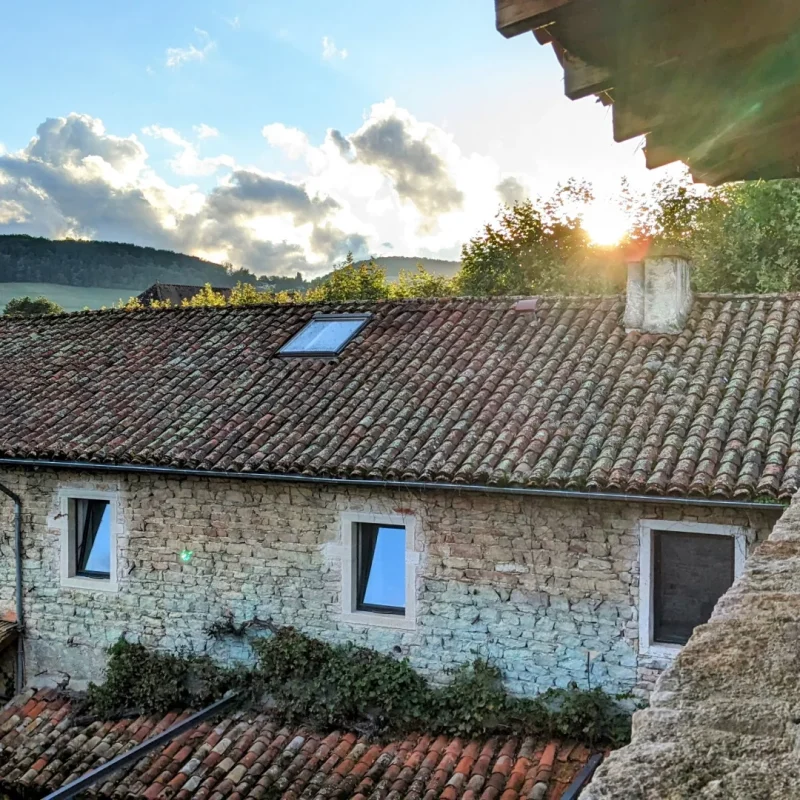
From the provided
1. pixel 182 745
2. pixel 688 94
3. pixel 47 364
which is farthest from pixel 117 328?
→ pixel 688 94

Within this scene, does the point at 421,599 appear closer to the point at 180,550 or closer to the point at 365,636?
the point at 365,636

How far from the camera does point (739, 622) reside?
148cm

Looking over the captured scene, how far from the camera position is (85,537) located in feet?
36.4

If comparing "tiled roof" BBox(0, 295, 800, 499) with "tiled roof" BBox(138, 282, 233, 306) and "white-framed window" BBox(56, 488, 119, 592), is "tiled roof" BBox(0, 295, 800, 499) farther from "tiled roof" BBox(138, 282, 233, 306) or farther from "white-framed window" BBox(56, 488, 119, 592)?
"tiled roof" BBox(138, 282, 233, 306)

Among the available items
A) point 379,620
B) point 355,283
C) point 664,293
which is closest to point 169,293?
point 355,283

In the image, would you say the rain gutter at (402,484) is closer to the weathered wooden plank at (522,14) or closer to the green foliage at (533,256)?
the weathered wooden plank at (522,14)

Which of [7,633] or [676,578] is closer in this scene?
[676,578]

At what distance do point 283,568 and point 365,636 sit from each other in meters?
1.25

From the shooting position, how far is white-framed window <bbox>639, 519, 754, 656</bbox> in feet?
26.6

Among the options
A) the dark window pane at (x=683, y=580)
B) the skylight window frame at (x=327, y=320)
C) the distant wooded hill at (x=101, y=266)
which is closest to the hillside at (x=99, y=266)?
the distant wooded hill at (x=101, y=266)

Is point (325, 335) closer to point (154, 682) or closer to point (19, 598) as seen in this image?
point (154, 682)

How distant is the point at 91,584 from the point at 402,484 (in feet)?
15.7

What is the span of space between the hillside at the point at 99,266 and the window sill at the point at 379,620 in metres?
60.7

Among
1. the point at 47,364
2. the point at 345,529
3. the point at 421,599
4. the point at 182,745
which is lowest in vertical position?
the point at 182,745
